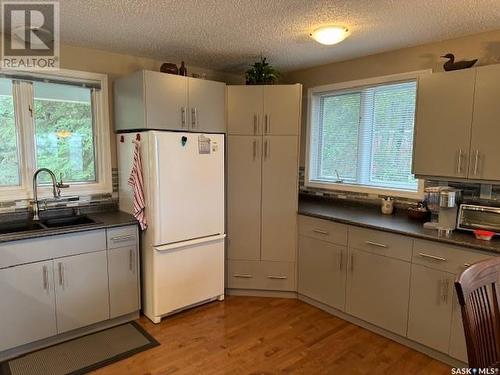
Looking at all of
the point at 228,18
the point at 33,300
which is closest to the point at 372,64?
the point at 228,18

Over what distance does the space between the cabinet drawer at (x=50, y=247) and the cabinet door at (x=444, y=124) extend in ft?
8.22

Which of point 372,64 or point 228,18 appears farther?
point 372,64

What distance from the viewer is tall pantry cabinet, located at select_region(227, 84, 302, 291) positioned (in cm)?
316

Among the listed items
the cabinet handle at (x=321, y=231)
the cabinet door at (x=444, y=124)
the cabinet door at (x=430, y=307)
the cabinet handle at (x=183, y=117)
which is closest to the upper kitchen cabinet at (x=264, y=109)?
the cabinet handle at (x=183, y=117)

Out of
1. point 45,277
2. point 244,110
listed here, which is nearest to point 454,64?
point 244,110

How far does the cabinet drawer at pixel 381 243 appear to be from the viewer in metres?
2.48

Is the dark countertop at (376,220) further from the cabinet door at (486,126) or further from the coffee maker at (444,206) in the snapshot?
the cabinet door at (486,126)

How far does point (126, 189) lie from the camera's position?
3.05m

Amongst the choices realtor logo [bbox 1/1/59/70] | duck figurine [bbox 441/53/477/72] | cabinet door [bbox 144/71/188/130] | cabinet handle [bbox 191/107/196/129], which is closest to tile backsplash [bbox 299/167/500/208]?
duck figurine [bbox 441/53/477/72]

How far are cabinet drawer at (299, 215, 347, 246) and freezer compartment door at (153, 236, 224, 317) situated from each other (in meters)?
0.77

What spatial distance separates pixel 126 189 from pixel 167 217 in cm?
54

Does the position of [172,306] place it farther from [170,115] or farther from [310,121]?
[310,121]

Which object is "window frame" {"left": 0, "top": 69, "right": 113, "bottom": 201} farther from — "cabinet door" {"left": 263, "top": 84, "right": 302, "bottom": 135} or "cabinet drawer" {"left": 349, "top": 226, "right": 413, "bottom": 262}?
"cabinet drawer" {"left": 349, "top": 226, "right": 413, "bottom": 262}

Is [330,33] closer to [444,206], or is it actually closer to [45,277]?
[444,206]
